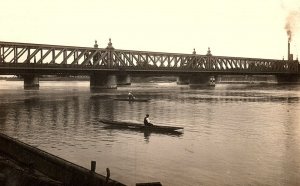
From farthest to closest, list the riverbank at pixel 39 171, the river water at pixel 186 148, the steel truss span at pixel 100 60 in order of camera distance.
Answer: the steel truss span at pixel 100 60, the river water at pixel 186 148, the riverbank at pixel 39 171

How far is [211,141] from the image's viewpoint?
1070 inches

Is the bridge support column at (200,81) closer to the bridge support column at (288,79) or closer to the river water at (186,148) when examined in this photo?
the bridge support column at (288,79)

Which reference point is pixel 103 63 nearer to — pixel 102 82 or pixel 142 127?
pixel 102 82

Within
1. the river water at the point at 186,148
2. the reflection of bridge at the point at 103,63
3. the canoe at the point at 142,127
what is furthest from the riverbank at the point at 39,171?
the reflection of bridge at the point at 103,63

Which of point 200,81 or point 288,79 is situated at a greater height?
point 288,79

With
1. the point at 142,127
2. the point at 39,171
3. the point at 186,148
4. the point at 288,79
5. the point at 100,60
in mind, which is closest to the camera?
the point at 39,171

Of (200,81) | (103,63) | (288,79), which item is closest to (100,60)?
(103,63)

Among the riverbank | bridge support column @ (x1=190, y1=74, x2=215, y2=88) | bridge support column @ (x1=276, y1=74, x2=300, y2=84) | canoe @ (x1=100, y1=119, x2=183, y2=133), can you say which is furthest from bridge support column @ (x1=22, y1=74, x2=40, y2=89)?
the riverbank

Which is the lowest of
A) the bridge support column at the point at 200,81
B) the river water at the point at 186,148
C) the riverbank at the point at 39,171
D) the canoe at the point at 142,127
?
the river water at the point at 186,148

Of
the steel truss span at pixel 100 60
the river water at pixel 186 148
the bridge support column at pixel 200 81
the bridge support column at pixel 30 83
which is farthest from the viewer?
the bridge support column at pixel 200 81

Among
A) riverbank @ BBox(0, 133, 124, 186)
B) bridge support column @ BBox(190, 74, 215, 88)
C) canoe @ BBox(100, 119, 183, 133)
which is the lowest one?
canoe @ BBox(100, 119, 183, 133)

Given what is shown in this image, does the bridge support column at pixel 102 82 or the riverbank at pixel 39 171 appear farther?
the bridge support column at pixel 102 82

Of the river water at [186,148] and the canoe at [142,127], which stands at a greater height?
the canoe at [142,127]

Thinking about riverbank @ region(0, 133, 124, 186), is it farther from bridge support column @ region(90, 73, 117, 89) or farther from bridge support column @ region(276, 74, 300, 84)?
bridge support column @ region(276, 74, 300, 84)
